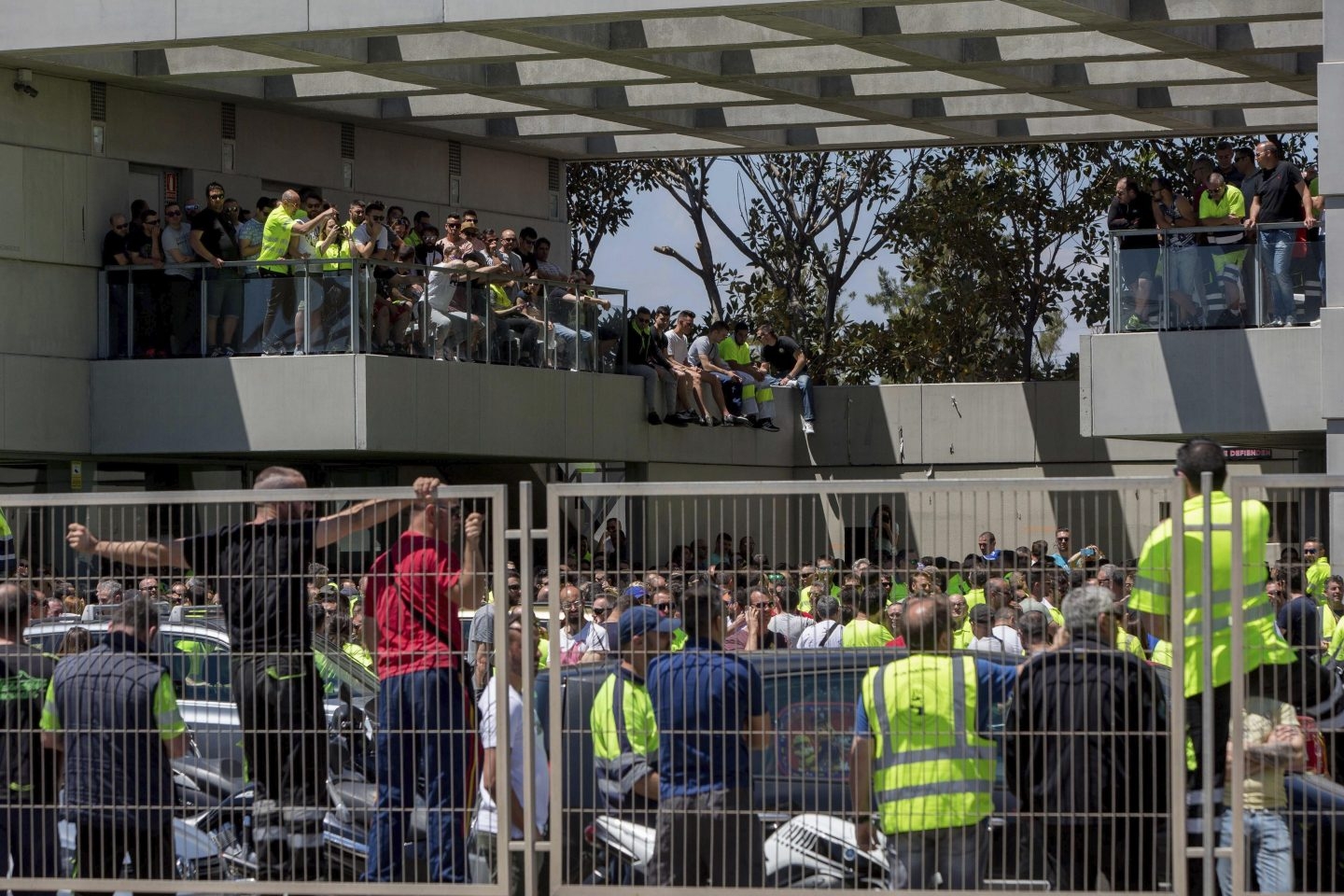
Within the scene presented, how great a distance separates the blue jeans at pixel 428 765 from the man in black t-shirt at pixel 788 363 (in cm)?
2394

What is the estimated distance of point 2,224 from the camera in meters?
22.6

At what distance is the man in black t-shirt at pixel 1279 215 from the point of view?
20531 mm

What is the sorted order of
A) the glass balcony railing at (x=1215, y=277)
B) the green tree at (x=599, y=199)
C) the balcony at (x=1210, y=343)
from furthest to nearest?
the green tree at (x=599, y=199) < the balcony at (x=1210, y=343) < the glass balcony railing at (x=1215, y=277)

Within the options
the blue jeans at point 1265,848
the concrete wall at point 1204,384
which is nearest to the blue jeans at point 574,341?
the concrete wall at point 1204,384

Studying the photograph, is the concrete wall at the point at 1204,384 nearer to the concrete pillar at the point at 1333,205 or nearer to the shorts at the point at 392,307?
the concrete pillar at the point at 1333,205

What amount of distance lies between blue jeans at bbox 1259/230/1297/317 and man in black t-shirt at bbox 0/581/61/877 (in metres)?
15.2

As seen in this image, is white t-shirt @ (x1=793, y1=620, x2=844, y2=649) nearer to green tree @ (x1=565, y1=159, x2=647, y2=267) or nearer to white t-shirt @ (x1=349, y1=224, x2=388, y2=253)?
white t-shirt @ (x1=349, y1=224, x2=388, y2=253)

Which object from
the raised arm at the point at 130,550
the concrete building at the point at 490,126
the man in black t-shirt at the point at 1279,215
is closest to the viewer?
the raised arm at the point at 130,550

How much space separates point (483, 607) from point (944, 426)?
2393 cm

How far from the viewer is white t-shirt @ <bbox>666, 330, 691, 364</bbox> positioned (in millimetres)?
28359

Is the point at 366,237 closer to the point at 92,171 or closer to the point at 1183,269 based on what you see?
the point at 92,171

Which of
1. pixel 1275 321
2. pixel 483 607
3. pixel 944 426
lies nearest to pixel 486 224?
pixel 944 426

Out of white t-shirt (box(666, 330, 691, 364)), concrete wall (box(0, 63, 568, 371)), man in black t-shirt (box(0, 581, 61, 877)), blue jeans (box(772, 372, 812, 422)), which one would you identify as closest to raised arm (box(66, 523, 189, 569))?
man in black t-shirt (box(0, 581, 61, 877))

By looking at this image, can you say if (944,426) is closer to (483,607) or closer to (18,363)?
(18,363)
